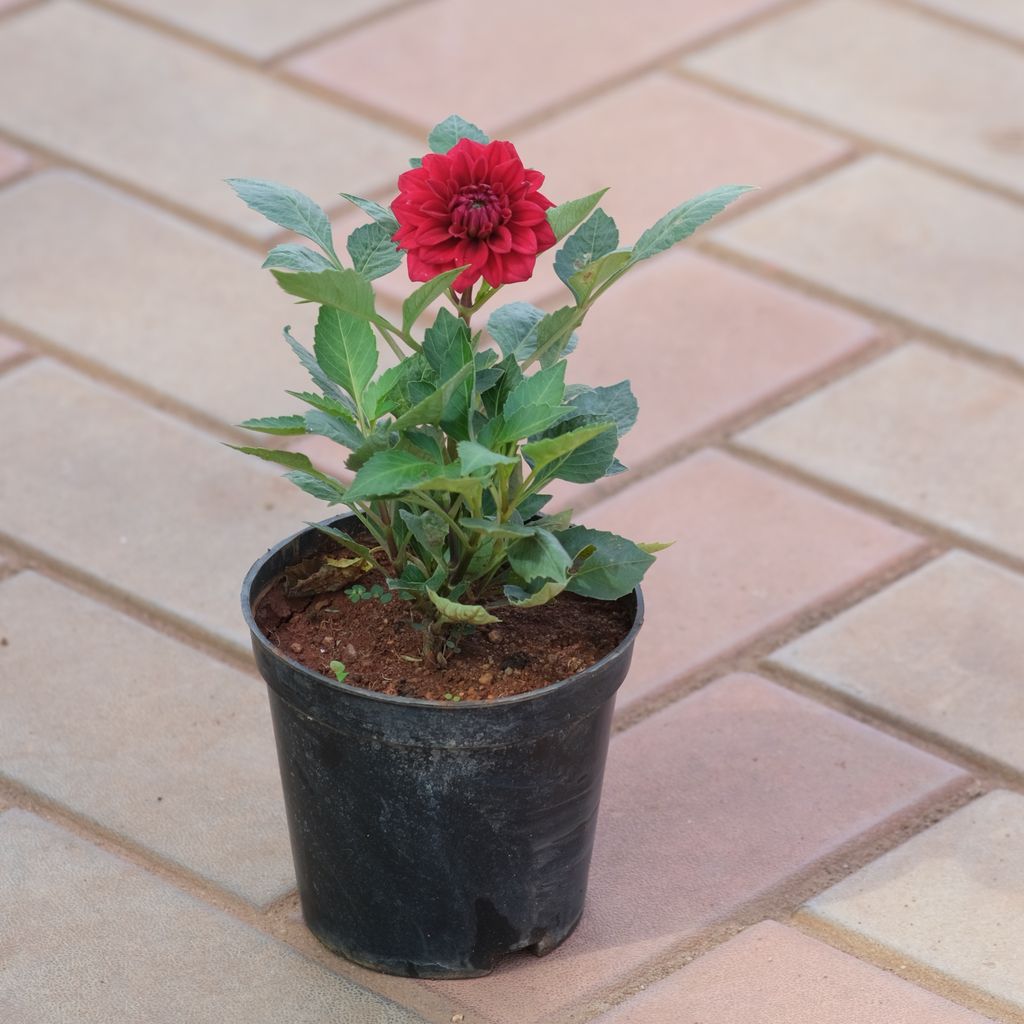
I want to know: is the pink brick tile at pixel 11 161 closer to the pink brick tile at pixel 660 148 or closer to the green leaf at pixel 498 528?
the pink brick tile at pixel 660 148

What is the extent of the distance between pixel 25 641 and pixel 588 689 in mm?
904

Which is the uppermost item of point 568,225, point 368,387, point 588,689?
point 568,225

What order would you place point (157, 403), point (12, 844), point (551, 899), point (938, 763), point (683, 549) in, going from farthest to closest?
point (157, 403) < point (683, 549) < point (938, 763) < point (12, 844) < point (551, 899)

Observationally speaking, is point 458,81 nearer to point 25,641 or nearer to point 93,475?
point 93,475

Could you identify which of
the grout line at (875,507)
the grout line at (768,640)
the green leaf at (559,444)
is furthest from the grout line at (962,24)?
the green leaf at (559,444)

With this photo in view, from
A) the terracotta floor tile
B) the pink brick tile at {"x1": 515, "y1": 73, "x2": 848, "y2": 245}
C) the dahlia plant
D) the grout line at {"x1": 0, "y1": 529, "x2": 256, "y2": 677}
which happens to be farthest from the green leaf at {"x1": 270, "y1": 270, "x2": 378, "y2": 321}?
the pink brick tile at {"x1": 515, "y1": 73, "x2": 848, "y2": 245}

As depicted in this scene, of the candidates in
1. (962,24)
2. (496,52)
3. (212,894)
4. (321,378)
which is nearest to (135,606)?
(212,894)

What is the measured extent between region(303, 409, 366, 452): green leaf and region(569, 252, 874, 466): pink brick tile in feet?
3.43

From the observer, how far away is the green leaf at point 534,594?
166 cm

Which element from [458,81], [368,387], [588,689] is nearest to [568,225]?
[368,387]

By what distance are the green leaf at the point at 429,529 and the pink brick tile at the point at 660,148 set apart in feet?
5.05

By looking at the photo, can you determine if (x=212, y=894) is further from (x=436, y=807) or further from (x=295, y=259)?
(x=295, y=259)

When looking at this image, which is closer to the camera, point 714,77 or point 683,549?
point 683,549

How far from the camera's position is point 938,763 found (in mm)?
2230
